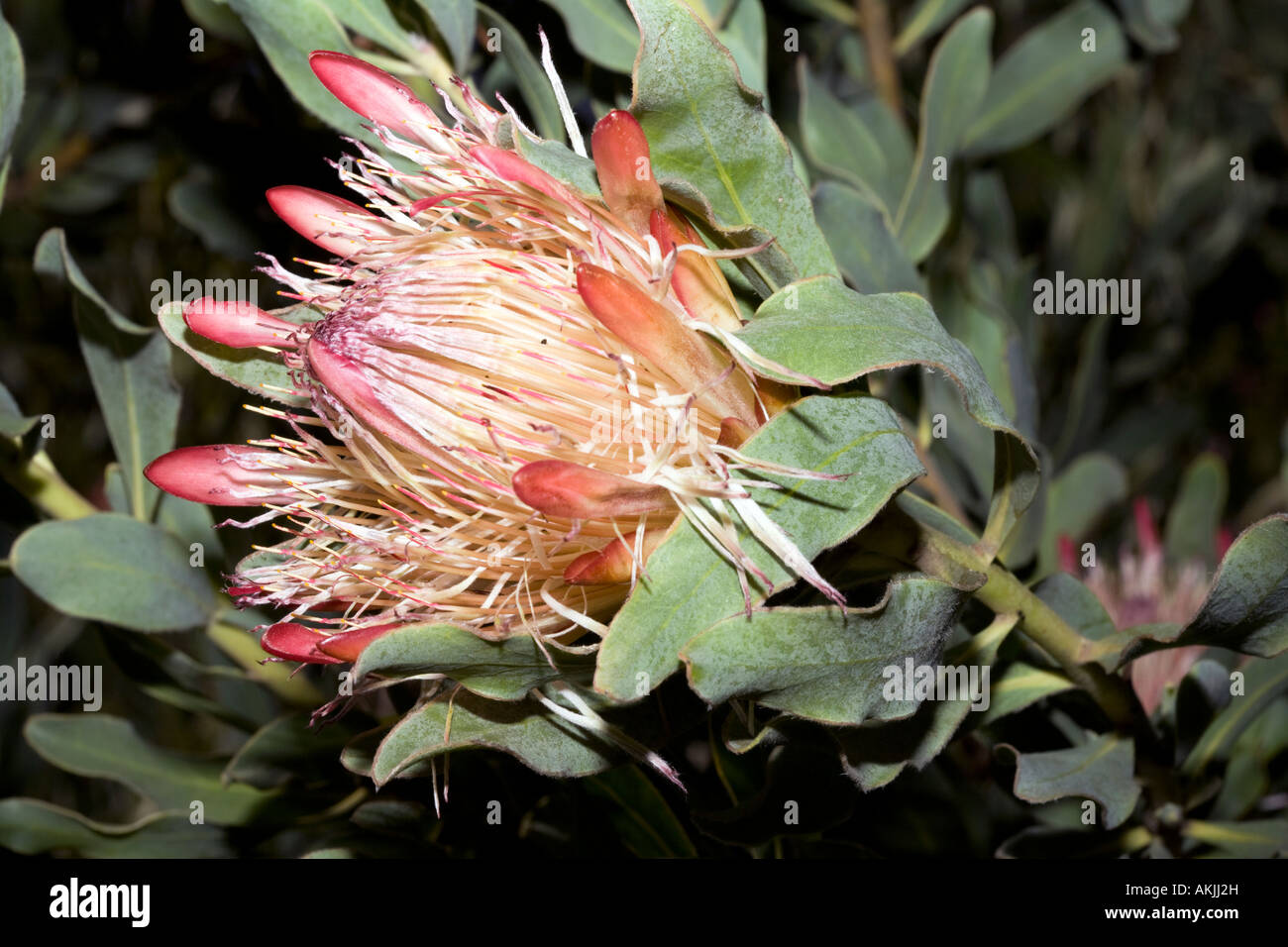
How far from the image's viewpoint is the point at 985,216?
1626 mm

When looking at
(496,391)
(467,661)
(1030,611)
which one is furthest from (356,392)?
(1030,611)

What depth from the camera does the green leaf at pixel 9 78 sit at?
103 cm

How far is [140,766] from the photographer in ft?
3.95

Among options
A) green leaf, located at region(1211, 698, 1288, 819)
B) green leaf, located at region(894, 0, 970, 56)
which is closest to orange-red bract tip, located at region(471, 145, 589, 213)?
green leaf, located at region(1211, 698, 1288, 819)

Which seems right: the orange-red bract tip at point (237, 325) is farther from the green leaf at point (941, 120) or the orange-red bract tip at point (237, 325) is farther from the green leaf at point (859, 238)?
the green leaf at point (941, 120)

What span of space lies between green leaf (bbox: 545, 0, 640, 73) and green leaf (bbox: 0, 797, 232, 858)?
2.93 feet

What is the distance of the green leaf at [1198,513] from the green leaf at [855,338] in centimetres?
96

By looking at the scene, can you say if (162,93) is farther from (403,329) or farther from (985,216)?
(985,216)

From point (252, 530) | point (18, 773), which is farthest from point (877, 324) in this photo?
point (18, 773)

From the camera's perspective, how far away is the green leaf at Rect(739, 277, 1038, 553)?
68 cm

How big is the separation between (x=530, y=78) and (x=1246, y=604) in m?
0.77

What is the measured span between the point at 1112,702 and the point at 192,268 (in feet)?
5.70

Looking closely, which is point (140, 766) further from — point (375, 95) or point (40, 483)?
point (375, 95)

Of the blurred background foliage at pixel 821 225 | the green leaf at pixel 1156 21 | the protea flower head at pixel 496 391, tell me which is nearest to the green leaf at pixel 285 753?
the blurred background foliage at pixel 821 225
